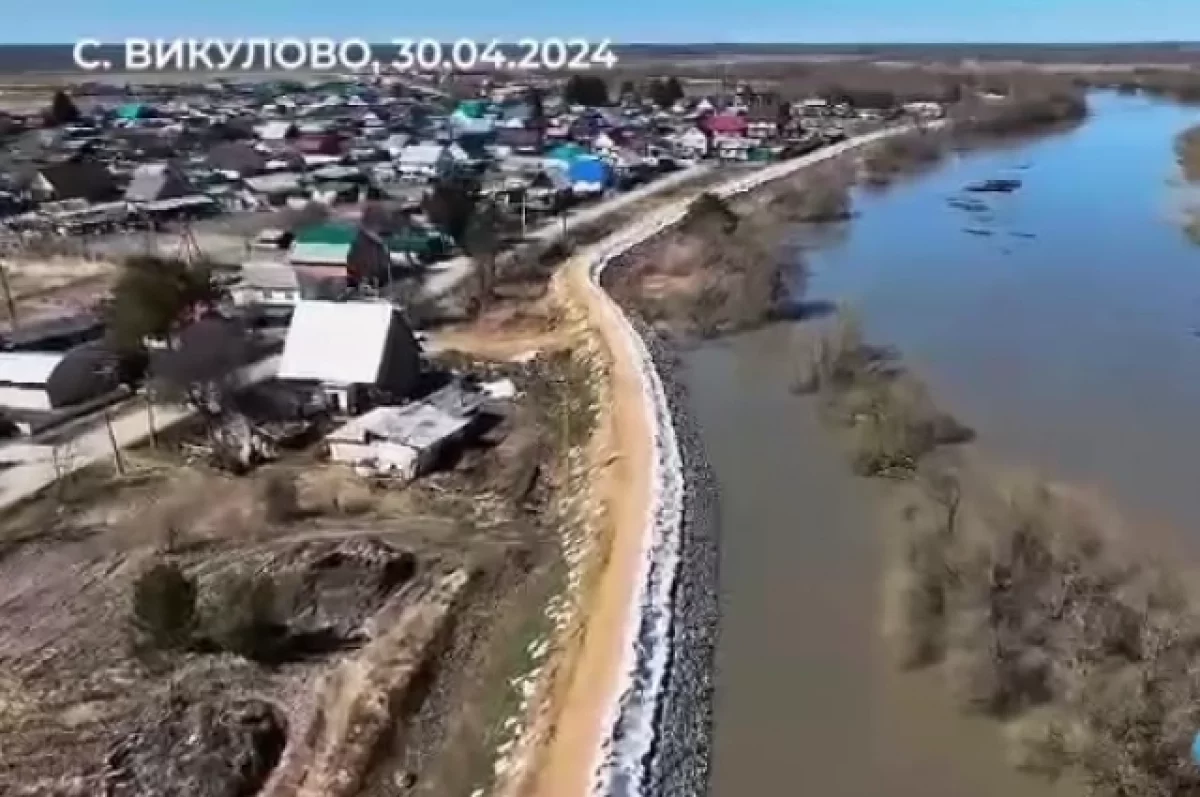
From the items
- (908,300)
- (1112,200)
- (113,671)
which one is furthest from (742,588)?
(1112,200)

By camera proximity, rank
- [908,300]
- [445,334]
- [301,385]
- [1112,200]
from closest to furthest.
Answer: [301,385], [445,334], [908,300], [1112,200]

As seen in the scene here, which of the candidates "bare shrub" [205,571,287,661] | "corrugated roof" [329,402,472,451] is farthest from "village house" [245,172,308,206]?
"bare shrub" [205,571,287,661]

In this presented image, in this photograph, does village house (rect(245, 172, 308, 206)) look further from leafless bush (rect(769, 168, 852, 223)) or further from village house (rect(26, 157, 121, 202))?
leafless bush (rect(769, 168, 852, 223))

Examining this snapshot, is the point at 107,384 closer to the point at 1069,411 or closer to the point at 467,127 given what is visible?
the point at 1069,411

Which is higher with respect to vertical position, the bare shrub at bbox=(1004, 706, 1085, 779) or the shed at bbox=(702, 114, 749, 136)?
the shed at bbox=(702, 114, 749, 136)

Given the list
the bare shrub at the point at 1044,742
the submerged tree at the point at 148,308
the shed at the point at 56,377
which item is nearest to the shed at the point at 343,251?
the submerged tree at the point at 148,308

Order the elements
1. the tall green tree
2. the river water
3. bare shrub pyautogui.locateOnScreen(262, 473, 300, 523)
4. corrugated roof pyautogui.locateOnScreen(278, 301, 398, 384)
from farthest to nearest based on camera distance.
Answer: the tall green tree → corrugated roof pyautogui.locateOnScreen(278, 301, 398, 384) → bare shrub pyautogui.locateOnScreen(262, 473, 300, 523) → the river water
